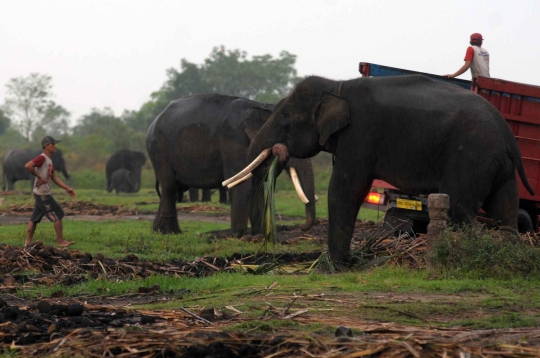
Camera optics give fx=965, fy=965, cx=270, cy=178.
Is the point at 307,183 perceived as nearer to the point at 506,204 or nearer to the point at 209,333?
the point at 506,204

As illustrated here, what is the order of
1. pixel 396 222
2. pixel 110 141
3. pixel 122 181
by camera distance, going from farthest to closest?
pixel 110 141, pixel 122 181, pixel 396 222

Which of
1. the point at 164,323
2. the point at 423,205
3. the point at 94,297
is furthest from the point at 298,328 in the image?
the point at 423,205

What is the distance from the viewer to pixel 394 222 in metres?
14.0

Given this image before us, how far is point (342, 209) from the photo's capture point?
11.8 meters

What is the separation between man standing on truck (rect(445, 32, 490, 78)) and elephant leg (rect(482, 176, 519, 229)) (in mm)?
3141

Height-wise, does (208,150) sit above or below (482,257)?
above

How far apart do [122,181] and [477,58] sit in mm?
28161

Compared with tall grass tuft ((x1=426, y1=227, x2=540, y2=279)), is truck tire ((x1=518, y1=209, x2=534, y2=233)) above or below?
above

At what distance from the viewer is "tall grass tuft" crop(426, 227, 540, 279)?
9.77 m

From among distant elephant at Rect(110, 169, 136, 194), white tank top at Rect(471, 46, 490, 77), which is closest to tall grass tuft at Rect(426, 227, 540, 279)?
white tank top at Rect(471, 46, 490, 77)

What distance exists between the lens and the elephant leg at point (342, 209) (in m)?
11.7

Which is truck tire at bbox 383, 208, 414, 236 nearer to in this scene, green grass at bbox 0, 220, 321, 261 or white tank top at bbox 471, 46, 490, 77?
green grass at bbox 0, 220, 321, 261

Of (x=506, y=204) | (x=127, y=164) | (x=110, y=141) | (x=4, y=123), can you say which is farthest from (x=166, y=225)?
(x=4, y=123)

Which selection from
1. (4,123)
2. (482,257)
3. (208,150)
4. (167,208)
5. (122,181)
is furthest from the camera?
(4,123)
